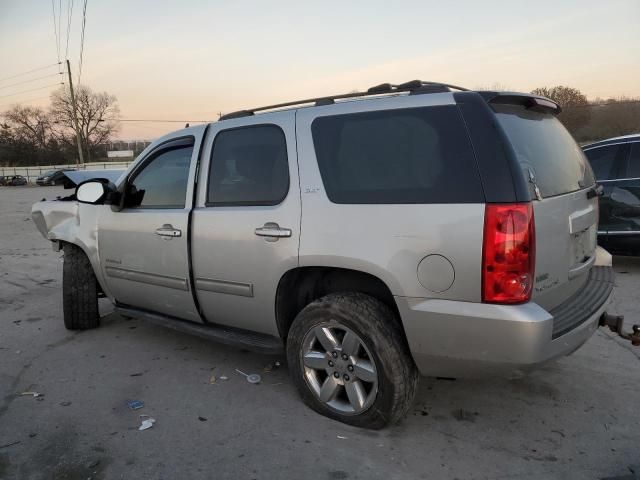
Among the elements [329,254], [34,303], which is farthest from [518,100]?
[34,303]

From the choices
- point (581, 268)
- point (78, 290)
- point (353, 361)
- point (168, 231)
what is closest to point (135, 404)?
point (168, 231)

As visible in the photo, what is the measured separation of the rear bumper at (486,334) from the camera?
2.37 metres

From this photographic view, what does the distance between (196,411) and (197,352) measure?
1075 millimetres

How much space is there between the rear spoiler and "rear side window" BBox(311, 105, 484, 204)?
0.24 metres

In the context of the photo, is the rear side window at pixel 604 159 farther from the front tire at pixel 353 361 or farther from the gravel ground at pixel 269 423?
the front tire at pixel 353 361

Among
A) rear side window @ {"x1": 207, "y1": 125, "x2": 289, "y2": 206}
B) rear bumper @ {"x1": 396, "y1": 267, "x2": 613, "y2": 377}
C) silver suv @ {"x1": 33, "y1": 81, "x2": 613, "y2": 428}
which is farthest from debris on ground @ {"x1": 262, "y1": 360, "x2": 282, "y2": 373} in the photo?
rear bumper @ {"x1": 396, "y1": 267, "x2": 613, "y2": 377}

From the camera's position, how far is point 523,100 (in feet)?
9.29

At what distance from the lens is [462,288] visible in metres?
2.45

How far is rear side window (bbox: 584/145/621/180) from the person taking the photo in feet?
20.9

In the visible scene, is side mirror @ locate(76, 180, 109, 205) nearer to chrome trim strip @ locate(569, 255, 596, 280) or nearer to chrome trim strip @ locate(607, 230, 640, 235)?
chrome trim strip @ locate(569, 255, 596, 280)

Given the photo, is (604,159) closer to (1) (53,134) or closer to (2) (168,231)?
(2) (168,231)

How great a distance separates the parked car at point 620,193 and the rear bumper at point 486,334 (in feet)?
13.5

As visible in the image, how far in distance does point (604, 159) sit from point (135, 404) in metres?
6.19

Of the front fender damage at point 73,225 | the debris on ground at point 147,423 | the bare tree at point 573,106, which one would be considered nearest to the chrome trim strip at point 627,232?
the debris on ground at point 147,423
